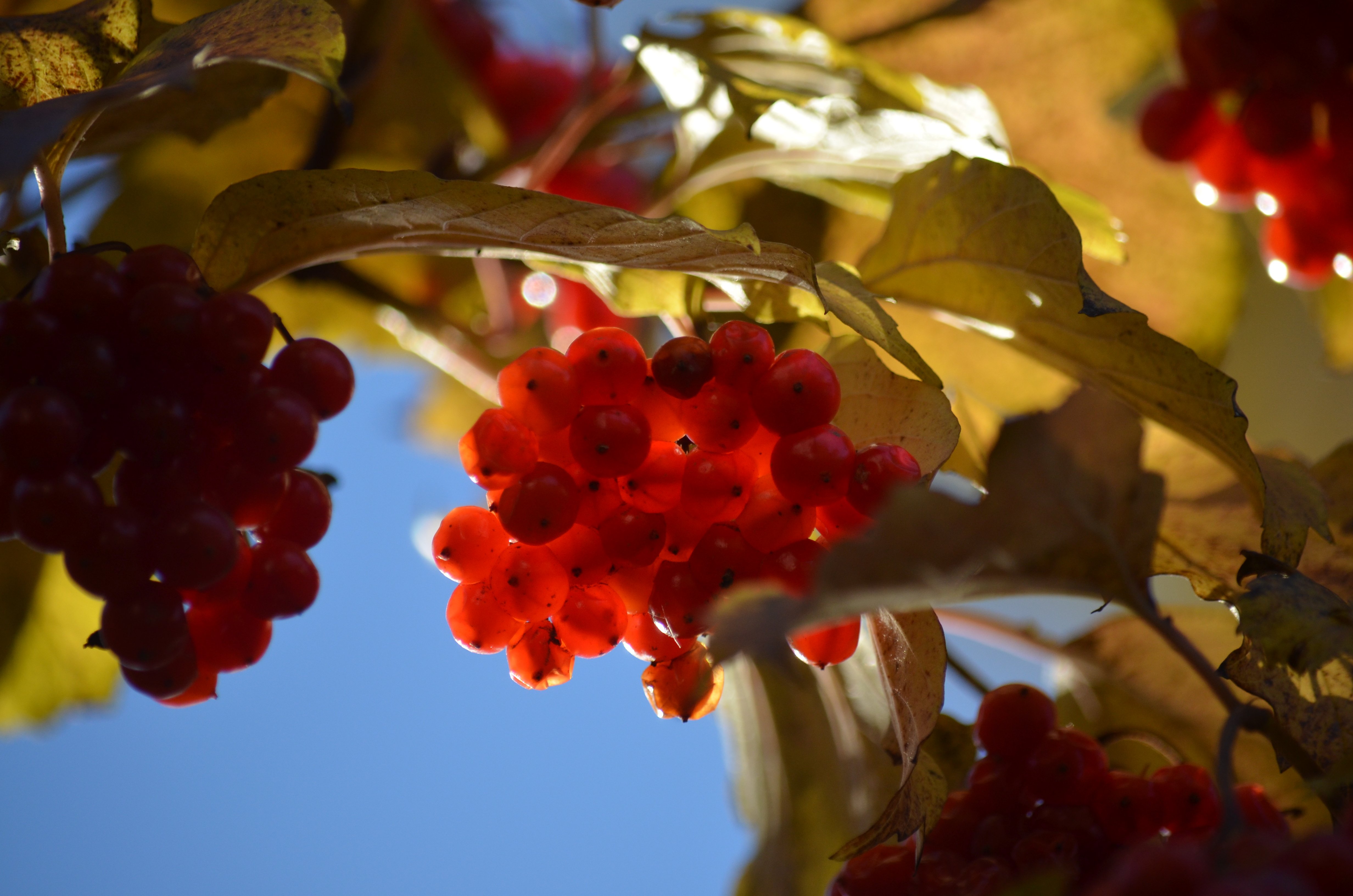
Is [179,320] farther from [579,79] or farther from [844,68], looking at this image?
[579,79]

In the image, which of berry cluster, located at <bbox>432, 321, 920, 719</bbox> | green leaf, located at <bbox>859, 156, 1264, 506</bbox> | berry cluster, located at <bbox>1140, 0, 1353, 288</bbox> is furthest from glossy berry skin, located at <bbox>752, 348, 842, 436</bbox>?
berry cluster, located at <bbox>1140, 0, 1353, 288</bbox>

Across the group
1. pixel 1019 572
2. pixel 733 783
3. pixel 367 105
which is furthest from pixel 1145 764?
pixel 367 105

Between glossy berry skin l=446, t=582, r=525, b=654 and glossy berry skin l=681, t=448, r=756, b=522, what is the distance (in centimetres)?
8

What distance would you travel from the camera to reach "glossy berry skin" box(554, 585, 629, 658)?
374mm

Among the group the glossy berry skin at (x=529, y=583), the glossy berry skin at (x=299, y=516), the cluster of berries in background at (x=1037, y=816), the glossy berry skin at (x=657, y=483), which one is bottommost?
the cluster of berries in background at (x=1037, y=816)

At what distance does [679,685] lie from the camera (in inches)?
15.1

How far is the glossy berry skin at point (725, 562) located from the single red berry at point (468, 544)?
82 millimetres

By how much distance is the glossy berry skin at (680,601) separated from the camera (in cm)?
35

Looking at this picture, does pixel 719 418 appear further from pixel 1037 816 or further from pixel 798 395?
pixel 1037 816

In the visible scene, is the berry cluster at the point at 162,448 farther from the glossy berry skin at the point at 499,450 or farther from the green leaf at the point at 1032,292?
the green leaf at the point at 1032,292

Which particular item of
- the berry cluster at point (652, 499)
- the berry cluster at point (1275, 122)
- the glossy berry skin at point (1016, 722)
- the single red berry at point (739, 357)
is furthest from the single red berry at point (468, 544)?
the berry cluster at point (1275, 122)

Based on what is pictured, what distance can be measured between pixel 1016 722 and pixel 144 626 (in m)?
0.34

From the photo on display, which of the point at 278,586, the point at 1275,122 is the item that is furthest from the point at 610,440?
the point at 1275,122

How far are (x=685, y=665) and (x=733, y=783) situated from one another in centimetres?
36
